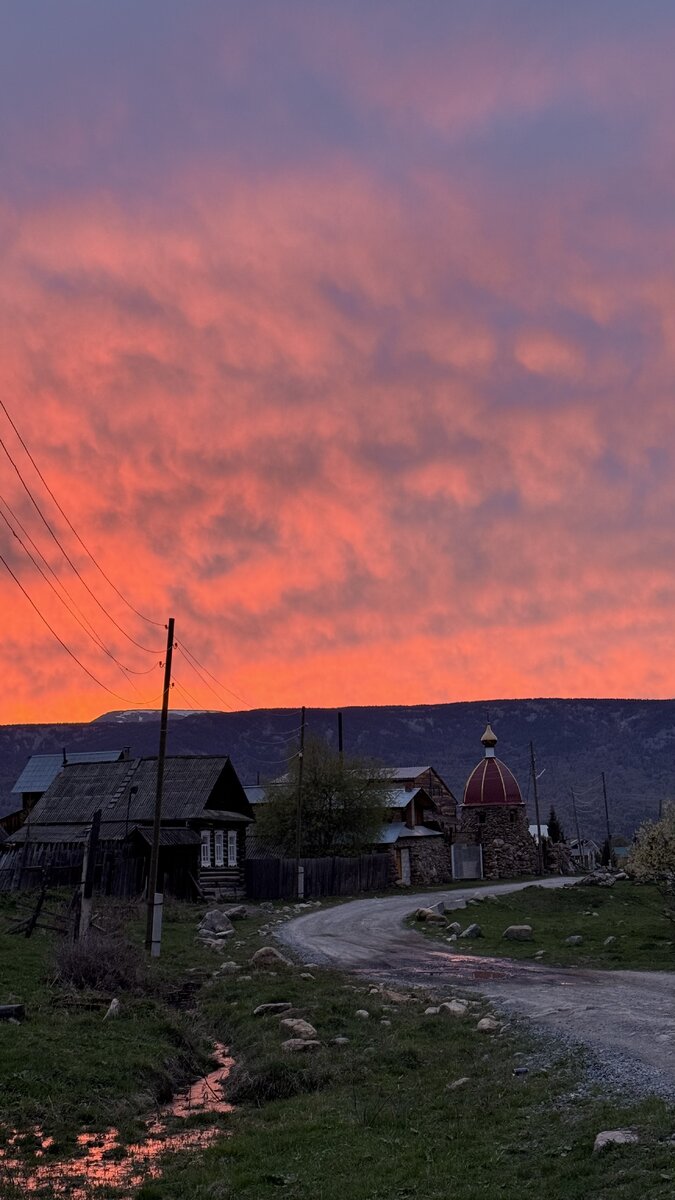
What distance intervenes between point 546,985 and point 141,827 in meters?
32.0

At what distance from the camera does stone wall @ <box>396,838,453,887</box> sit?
73750 mm

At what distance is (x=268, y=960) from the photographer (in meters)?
28.4

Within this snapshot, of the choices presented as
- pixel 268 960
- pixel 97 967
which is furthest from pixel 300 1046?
pixel 268 960

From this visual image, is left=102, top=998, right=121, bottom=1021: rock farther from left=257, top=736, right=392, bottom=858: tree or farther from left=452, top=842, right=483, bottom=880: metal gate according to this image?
left=452, top=842, right=483, bottom=880: metal gate

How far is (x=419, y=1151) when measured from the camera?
455 inches

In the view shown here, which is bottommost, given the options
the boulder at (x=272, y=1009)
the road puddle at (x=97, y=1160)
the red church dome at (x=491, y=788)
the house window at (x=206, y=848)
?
the road puddle at (x=97, y=1160)

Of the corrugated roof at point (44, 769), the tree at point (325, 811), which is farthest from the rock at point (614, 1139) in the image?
the corrugated roof at point (44, 769)

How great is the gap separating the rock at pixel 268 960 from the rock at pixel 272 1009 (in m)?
6.23

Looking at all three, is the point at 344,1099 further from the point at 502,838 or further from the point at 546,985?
the point at 502,838

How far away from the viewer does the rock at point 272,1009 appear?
20781 millimetres

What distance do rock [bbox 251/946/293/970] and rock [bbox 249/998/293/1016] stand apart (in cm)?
623

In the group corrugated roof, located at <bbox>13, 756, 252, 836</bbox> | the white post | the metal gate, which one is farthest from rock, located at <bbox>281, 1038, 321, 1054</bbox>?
the metal gate

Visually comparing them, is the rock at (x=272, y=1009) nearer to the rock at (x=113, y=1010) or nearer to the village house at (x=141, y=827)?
the rock at (x=113, y=1010)

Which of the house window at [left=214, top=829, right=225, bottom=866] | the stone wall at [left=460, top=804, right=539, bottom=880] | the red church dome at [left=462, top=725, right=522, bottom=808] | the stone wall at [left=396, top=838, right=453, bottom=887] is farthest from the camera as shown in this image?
the red church dome at [left=462, top=725, right=522, bottom=808]
